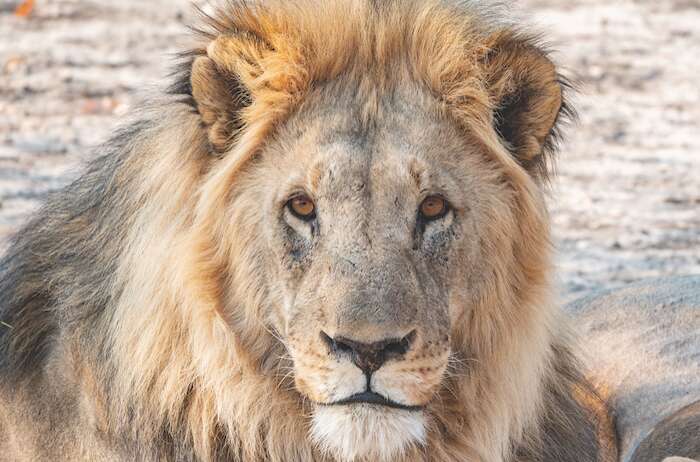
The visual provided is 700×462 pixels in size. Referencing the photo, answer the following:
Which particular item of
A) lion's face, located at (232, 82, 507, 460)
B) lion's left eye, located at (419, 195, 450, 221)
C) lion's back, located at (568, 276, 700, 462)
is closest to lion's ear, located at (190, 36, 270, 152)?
lion's face, located at (232, 82, 507, 460)

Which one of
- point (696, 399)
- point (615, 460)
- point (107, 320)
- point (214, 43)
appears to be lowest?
point (615, 460)

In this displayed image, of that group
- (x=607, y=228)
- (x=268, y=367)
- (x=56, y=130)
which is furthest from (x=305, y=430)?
(x=56, y=130)

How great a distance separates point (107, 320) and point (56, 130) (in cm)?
447

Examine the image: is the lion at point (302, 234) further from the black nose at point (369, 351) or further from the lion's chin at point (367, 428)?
the black nose at point (369, 351)

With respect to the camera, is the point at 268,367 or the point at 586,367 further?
the point at 586,367

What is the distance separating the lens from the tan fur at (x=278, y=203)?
10.8ft

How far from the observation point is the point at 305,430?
3354 mm

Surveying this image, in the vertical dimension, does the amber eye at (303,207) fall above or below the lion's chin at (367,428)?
above

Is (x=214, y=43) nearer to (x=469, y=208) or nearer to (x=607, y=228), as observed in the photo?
(x=469, y=208)

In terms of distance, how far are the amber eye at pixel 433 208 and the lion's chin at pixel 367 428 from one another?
440 millimetres

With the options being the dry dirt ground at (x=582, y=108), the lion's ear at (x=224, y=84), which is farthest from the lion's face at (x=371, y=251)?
the dry dirt ground at (x=582, y=108)

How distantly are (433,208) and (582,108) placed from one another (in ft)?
18.1

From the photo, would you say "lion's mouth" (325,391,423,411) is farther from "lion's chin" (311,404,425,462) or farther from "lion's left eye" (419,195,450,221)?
"lion's left eye" (419,195,450,221)

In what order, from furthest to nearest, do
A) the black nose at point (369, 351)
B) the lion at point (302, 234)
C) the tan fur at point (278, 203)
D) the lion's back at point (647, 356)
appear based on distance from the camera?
the lion's back at point (647, 356), the tan fur at point (278, 203), the lion at point (302, 234), the black nose at point (369, 351)
